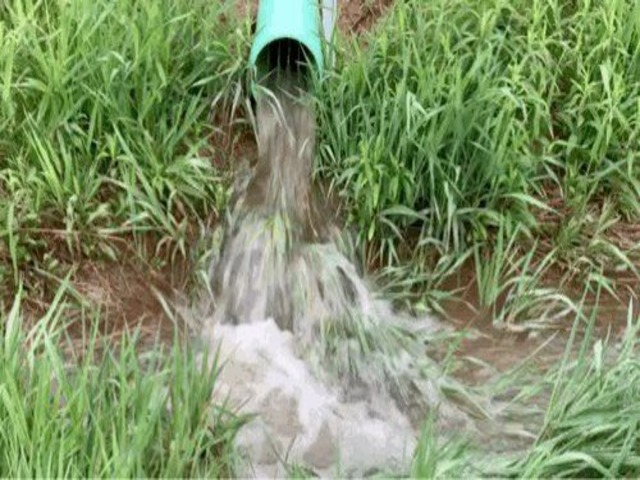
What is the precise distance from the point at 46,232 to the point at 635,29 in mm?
2244

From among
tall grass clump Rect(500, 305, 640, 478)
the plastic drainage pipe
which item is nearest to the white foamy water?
tall grass clump Rect(500, 305, 640, 478)

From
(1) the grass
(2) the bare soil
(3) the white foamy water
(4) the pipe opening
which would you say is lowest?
(3) the white foamy water

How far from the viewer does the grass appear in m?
3.44

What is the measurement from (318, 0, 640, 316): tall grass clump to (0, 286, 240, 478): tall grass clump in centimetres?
105

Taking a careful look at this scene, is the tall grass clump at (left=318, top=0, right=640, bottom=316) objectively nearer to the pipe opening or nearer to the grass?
the grass

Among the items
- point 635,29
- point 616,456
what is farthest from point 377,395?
point 635,29

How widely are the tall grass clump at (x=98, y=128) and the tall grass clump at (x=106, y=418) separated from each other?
60 cm

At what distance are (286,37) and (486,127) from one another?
0.80 m

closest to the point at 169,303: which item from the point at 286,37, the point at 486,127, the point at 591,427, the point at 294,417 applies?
the point at 294,417

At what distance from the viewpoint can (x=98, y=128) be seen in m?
3.53

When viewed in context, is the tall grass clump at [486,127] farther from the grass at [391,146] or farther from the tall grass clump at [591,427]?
the tall grass clump at [591,427]

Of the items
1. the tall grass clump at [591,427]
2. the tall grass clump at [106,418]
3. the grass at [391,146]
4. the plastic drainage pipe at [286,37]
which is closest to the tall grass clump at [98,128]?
the grass at [391,146]

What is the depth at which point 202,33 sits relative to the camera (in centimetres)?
382

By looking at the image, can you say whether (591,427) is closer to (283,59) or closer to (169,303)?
(169,303)
